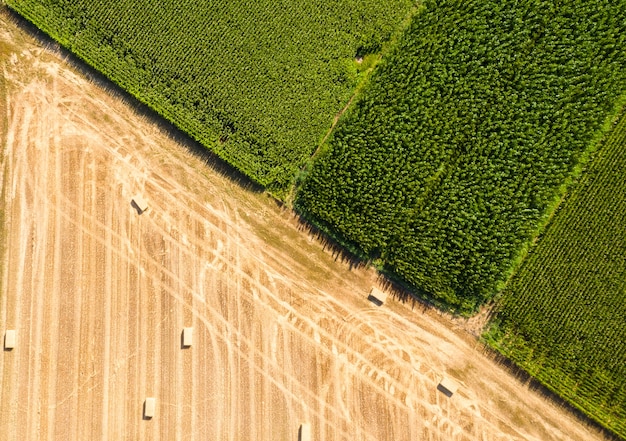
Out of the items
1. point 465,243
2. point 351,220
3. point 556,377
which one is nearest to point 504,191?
point 465,243

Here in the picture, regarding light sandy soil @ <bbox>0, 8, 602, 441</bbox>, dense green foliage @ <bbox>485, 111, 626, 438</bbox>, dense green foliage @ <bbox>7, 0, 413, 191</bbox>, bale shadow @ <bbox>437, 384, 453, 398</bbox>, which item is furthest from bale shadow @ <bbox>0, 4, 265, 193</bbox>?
dense green foliage @ <bbox>485, 111, 626, 438</bbox>

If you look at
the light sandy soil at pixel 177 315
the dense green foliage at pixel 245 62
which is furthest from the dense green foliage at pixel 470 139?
the light sandy soil at pixel 177 315

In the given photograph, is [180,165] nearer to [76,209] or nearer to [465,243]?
[76,209]

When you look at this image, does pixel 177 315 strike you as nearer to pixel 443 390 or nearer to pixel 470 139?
pixel 443 390

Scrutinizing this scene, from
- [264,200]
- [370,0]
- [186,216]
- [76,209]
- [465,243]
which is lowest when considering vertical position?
[76,209]

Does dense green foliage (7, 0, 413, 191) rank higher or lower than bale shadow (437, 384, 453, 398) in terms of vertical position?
higher

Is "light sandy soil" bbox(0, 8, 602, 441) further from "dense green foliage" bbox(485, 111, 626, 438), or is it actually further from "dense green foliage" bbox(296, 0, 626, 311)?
"dense green foliage" bbox(296, 0, 626, 311)

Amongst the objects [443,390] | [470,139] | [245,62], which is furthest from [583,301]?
[245,62]
